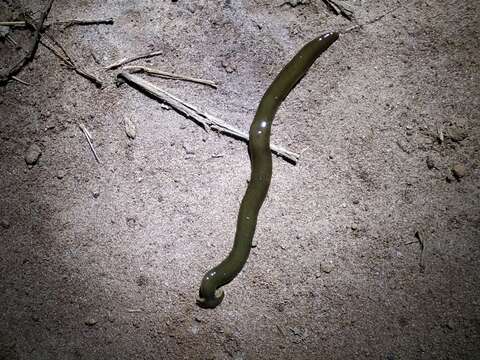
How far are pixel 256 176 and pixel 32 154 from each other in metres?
2.07

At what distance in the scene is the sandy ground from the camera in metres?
3.01

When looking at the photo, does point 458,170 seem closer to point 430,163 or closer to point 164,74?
point 430,163

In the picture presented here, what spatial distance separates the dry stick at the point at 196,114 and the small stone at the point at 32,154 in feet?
3.42

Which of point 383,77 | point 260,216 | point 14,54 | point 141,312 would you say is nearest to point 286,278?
point 260,216

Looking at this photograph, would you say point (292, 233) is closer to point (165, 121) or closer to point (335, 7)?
point (165, 121)

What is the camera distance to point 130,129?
10.4ft

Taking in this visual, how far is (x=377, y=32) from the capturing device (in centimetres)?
309

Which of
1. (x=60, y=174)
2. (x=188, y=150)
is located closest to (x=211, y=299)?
(x=188, y=150)

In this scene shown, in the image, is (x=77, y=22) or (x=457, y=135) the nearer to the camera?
(x=457, y=135)

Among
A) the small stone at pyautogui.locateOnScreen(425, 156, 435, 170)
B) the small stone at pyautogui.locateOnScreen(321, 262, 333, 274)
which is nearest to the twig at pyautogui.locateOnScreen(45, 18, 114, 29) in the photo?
the small stone at pyautogui.locateOnScreen(321, 262, 333, 274)

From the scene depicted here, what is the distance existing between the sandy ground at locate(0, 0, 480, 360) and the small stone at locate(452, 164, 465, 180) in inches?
0.5

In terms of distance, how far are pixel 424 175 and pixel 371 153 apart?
0.50 metres

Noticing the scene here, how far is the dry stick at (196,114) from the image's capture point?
3.08 meters

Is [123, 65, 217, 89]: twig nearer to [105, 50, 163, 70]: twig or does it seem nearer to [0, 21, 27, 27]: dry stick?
[105, 50, 163, 70]: twig
